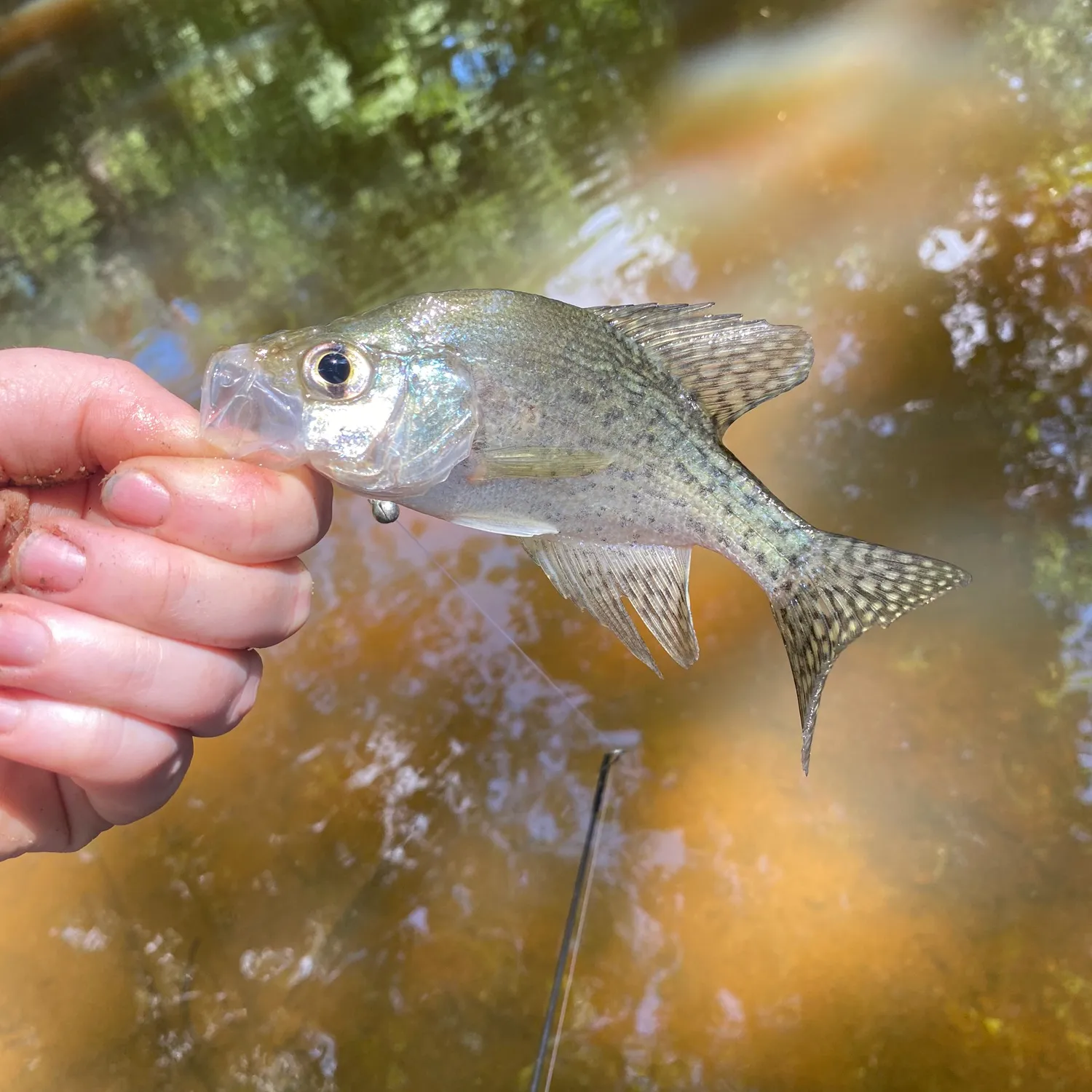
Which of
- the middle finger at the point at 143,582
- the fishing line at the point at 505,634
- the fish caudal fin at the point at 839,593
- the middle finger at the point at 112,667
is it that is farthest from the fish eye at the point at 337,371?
the fishing line at the point at 505,634

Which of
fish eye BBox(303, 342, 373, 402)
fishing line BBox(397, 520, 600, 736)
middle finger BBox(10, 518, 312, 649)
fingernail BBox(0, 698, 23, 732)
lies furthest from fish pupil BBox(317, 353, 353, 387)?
fishing line BBox(397, 520, 600, 736)

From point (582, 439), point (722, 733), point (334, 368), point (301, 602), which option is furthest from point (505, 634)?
point (334, 368)

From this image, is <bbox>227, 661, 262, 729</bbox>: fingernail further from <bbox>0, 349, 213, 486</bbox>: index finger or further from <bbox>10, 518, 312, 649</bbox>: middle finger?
<bbox>0, 349, 213, 486</bbox>: index finger

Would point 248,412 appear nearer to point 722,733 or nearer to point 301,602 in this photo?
point 301,602

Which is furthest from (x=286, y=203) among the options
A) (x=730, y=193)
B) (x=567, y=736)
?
(x=567, y=736)

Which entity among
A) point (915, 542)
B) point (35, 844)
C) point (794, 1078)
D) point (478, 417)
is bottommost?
point (794, 1078)

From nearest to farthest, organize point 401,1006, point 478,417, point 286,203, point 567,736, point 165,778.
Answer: point 478,417 → point 165,778 → point 401,1006 → point 567,736 → point 286,203

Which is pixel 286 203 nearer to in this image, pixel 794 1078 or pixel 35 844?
pixel 35 844
